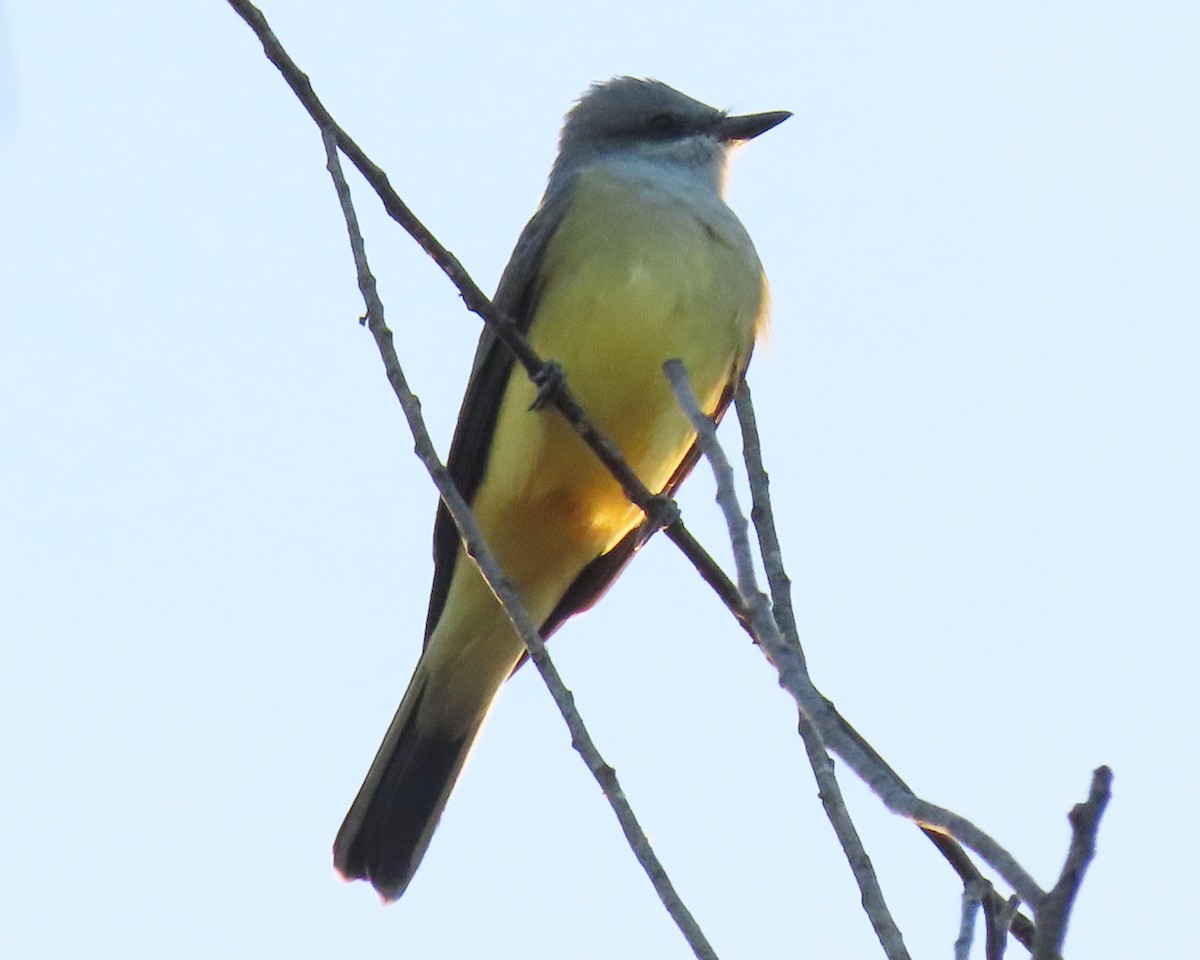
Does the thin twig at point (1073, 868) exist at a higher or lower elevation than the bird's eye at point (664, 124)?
lower

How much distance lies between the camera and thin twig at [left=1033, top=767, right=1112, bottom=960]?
6.45 feet

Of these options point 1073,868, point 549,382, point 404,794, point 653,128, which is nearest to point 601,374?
point 549,382

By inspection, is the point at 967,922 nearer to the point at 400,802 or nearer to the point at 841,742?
the point at 841,742

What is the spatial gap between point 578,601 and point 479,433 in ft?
2.95

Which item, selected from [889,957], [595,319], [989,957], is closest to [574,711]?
[889,957]

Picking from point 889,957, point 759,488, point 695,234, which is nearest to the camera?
point 889,957

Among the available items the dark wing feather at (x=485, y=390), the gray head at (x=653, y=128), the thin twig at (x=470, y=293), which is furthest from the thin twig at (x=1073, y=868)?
the gray head at (x=653, y=128)

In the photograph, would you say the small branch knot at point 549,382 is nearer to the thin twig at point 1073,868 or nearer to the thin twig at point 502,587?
the thin twig at point 502,587

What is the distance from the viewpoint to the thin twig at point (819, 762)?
2.86 meters

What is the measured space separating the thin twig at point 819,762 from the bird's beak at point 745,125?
4548 millimetres

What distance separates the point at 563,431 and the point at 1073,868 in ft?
14.7

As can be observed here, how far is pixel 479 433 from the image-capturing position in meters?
6.61

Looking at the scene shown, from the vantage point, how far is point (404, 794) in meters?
6.56

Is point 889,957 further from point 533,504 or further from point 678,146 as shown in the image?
point 678,146
